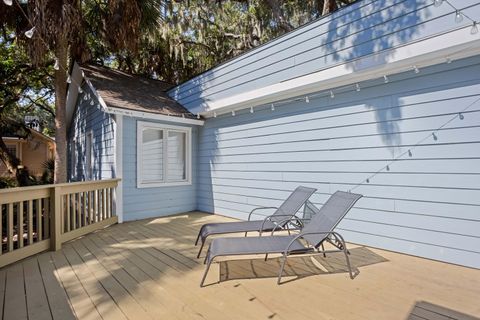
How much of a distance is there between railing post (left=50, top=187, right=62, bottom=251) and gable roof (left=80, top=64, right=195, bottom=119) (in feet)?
7.53

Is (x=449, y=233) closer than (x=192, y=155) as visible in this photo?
Yes

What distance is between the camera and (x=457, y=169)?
3.61 metres

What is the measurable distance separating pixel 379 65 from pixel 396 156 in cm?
127

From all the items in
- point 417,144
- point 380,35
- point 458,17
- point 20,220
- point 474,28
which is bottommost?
point 20,220

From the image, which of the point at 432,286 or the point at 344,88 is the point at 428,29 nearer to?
the point at 344,88

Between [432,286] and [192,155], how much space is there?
577cm

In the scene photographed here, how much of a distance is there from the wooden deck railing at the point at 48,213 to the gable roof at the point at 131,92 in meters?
1.82

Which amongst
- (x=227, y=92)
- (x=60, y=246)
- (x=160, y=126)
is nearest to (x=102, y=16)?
(x=160, y=126)

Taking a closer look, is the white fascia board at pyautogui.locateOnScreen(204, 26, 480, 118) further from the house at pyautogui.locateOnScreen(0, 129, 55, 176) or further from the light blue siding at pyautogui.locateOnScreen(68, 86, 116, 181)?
the house at pyautogui.locateOnScreen(0, 129, 55, 176)

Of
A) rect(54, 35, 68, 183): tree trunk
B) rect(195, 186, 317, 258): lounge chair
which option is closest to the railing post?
rect(195, 186, 317, 258): lounge chair

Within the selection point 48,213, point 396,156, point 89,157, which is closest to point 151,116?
point 48,213

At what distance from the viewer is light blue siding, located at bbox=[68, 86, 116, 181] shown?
680 centimetres

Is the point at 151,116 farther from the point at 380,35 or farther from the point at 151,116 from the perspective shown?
the point at 380,35

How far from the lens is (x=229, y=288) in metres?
3.00
